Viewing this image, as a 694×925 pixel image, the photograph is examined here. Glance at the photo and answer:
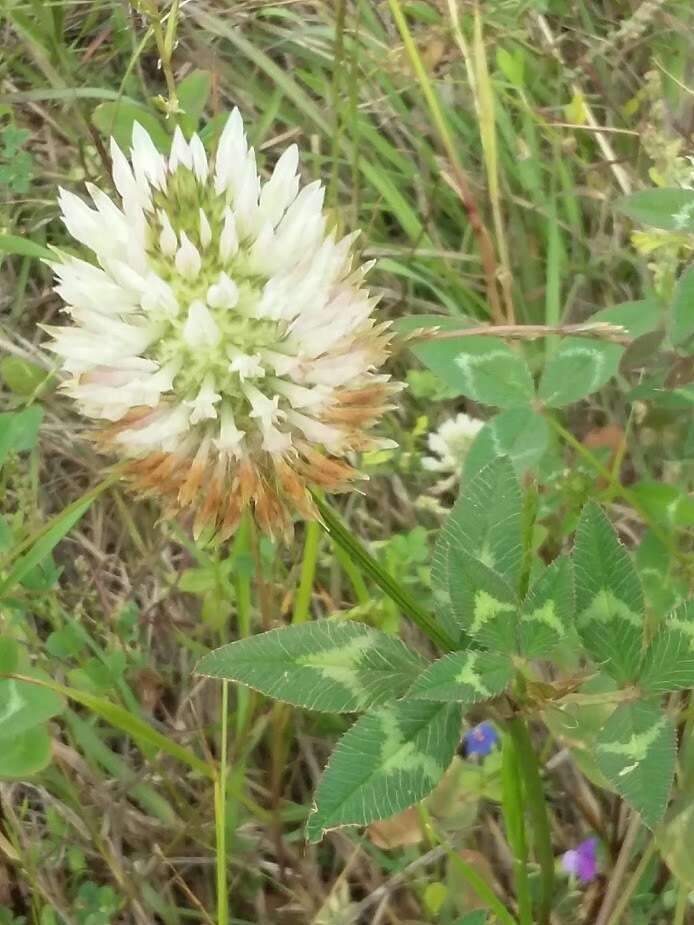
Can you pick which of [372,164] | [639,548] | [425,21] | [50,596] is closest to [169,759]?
[50,596]

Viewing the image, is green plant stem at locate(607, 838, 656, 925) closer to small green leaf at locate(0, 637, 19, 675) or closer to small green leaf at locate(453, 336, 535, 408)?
small green leaf at locate(453, 336, 535, 408)

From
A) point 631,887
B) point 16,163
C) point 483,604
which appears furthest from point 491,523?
point 16,163

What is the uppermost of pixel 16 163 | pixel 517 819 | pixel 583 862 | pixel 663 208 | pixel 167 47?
pixel 167 47

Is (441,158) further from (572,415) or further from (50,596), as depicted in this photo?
(50,596)

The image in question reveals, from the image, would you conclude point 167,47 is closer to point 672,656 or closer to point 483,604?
point 483,604

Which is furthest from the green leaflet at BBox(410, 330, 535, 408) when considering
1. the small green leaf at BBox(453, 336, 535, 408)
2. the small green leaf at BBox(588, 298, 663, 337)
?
the small green leaf at BBox(588, 298, 663, 337)
